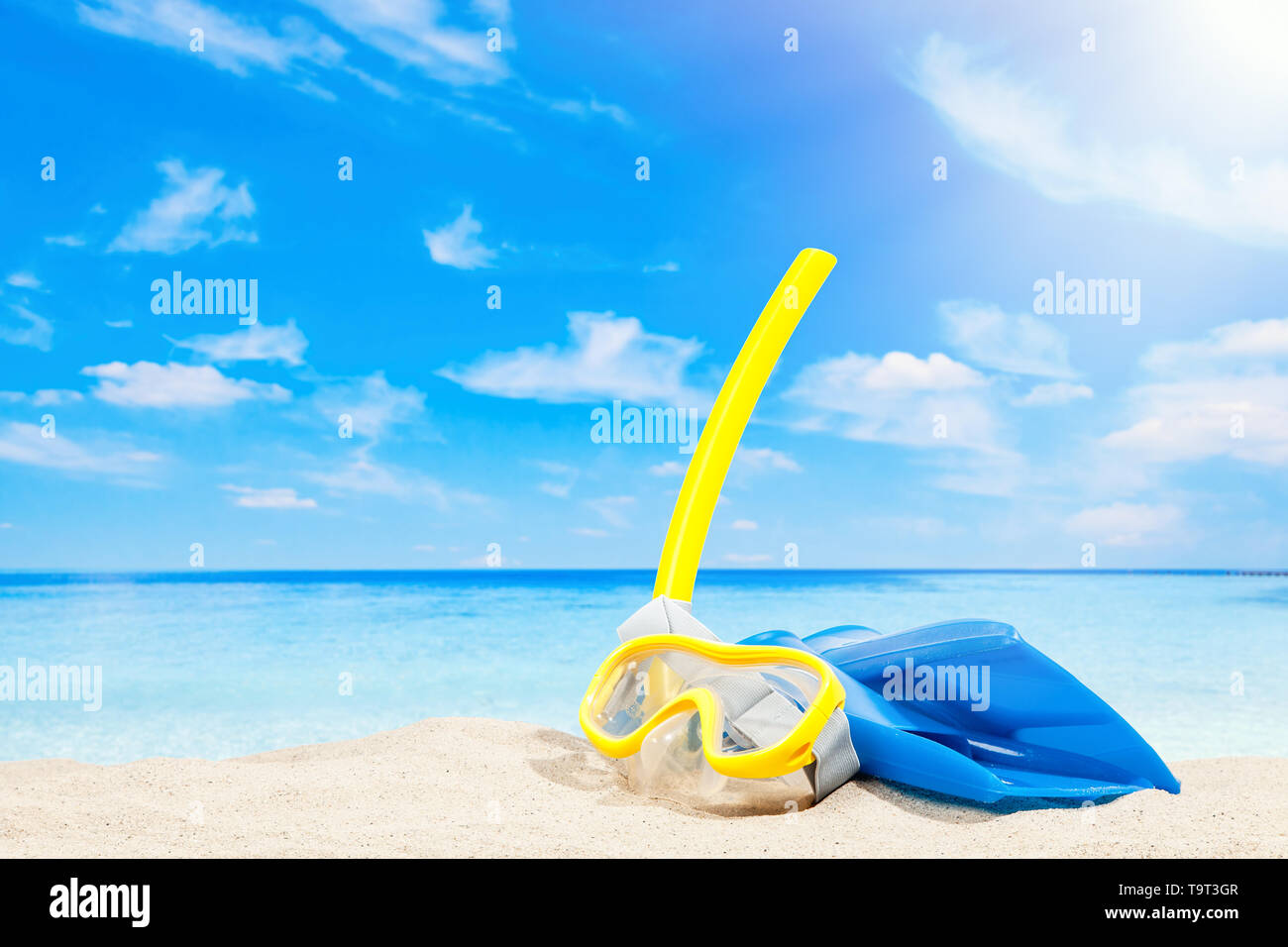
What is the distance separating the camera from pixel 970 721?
4.12 meters

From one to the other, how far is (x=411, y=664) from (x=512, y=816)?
28.7 ft

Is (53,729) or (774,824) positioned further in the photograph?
(53,729)

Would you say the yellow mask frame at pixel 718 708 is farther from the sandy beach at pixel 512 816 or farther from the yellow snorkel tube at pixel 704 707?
the sandy beach at pixel 512 816

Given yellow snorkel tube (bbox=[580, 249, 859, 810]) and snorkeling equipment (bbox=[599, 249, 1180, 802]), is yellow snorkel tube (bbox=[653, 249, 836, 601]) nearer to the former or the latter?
yellow snorkel tube (bbox=[580, 249, 859, 810])

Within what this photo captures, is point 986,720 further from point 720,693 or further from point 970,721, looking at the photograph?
point 720,693

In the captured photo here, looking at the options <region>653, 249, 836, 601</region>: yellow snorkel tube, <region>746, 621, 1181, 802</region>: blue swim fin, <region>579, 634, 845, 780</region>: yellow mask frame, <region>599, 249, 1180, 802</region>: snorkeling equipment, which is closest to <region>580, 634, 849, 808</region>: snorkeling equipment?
<region>579, 634, 845, 780</region>: yellow mask frame

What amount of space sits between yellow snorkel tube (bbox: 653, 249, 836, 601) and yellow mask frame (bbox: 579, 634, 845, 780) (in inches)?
23.7

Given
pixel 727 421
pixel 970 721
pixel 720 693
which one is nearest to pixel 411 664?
pixel 727 421

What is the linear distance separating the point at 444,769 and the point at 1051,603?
25.2 m

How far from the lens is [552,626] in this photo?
1734 cm

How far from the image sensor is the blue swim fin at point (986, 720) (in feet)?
12.2
